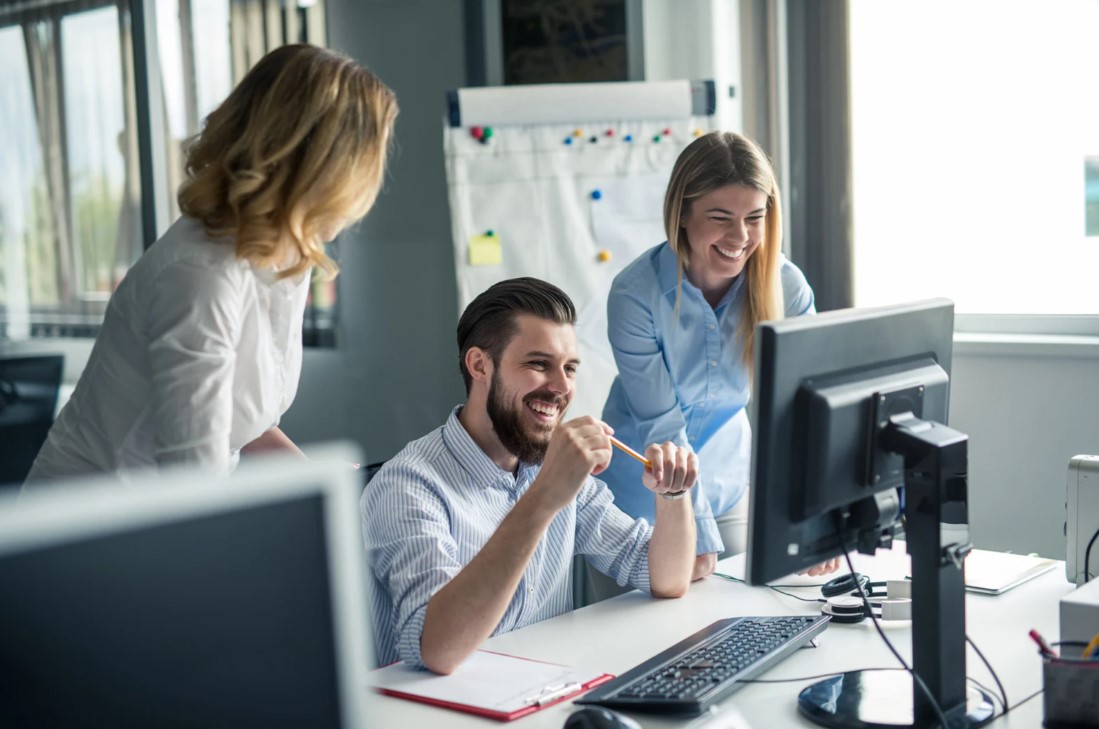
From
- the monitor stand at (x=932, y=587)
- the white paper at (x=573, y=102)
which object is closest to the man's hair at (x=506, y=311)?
the monitor stand at (x=932, y=587)

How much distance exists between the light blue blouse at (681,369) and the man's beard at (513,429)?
1.58ft

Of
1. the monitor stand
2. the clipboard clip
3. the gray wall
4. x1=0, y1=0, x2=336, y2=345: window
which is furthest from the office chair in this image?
the monitor stand

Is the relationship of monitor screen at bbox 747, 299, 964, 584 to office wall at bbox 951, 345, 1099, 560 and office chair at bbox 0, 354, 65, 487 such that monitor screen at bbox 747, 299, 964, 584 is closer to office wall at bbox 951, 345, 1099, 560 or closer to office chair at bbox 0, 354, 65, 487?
office wall at bbox 951, 345, 1099, 560

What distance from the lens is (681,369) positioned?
2.30 metres

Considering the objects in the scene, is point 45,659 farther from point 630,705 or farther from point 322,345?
point 322,345

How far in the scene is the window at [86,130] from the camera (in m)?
3.06

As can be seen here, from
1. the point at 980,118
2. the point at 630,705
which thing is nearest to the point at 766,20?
the point at 980,118

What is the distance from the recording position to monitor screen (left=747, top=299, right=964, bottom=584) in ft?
3.84

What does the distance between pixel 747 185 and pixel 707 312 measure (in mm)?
271

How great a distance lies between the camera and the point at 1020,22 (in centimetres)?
306

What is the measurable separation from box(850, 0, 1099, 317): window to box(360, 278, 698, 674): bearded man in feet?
5.64

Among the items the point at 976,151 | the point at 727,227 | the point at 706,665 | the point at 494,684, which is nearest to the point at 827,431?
the point at 706,665

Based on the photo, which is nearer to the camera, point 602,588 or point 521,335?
point 521,335

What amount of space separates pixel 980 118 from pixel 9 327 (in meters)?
2.78
